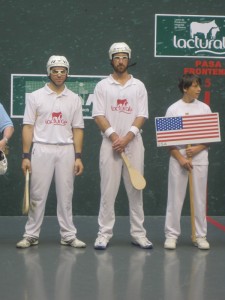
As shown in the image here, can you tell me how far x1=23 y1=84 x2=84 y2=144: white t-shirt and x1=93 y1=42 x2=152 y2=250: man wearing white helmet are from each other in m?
0.22

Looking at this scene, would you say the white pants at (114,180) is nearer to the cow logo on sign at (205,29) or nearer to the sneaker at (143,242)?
the sneaker at (143,242)

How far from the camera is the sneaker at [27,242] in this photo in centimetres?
518

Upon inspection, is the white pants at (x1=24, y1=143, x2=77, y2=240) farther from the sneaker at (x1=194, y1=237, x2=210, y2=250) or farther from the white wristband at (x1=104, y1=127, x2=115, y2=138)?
the sneaker at (x1=194, y1=237, x2=210, y2=250)

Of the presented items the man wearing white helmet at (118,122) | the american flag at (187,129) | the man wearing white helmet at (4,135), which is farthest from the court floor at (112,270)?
the american flag at (187,129)

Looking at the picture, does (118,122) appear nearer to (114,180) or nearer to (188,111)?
(114,180)

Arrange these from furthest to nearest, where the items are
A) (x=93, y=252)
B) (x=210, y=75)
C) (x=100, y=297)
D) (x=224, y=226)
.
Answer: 1. (x=210, y=75)
2. (x=224, y=226)
3. (x=93, y=252)
4. (x=100, y=297)

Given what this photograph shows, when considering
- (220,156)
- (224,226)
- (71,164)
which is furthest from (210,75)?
(71,164)

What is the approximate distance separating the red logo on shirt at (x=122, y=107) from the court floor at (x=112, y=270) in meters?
1.02

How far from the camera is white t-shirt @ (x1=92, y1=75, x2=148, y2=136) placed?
523cm

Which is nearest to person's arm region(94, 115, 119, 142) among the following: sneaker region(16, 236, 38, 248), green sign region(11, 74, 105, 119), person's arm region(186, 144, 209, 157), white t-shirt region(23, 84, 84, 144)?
white t-shirt region(23, 84, 84, 144)

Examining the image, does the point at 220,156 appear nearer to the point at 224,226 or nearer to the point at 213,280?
the point at 224,226

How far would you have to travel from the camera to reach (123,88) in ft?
17.3

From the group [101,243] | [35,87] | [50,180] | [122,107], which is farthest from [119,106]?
[35,87]

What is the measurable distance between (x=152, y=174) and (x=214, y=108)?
867 millimetres
